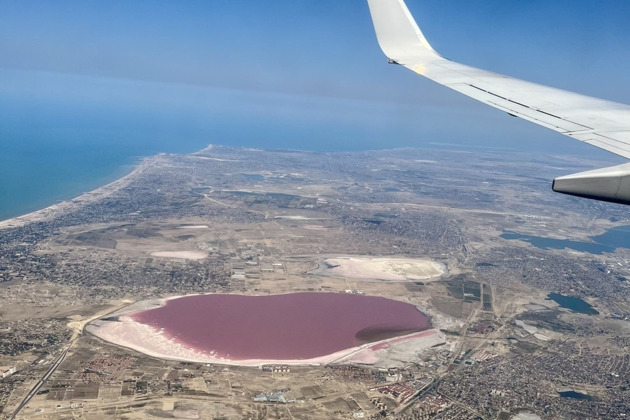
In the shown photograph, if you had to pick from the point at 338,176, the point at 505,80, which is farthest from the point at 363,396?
the point at 338,176

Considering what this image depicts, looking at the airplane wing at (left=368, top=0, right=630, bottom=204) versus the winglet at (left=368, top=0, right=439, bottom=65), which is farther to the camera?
the winglet at (left=368, top=0, right=439, bottom=65)

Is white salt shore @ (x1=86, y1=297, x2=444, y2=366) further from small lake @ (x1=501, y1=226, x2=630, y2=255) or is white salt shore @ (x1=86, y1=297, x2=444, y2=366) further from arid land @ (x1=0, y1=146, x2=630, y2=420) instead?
small lake @ (x1=501, y1=226, x2=630, y2=255)

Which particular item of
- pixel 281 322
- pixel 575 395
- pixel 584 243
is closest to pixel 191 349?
pixel 281 322

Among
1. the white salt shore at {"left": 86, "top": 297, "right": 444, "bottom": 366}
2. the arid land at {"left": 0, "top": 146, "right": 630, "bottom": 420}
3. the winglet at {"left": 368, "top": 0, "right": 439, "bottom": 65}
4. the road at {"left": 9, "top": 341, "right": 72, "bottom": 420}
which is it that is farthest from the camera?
the white salt shore at {"left": 86, "top": 297, "right": 444, "bottom": 366}

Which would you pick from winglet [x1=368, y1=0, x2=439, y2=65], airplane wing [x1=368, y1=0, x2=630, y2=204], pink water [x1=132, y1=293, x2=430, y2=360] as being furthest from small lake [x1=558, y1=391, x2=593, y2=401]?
winglet [x1=368, y1=0, x2=439, y2=65]

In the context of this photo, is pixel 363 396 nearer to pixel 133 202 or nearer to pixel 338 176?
pixel 133 202

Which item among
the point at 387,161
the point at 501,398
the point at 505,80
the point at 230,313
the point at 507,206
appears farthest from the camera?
the point at 387,161

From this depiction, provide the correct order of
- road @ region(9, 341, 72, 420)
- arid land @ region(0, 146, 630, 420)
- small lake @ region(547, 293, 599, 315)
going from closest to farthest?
road @ region(9, 341, 72, 420)
arid land @ region(0, 146, 630, 420)
small lake @ region(547, 293, 599, 315)
